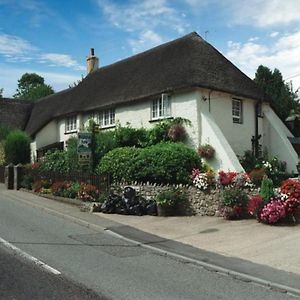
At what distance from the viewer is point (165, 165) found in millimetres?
17594

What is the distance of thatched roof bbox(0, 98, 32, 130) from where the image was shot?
135 ft

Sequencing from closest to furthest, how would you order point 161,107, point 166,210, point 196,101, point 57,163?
point 166,210, point 196,101, point 161,107, point 57,163

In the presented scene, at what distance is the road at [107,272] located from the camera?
686 cm

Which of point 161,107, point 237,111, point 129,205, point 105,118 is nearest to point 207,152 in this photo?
point 161,107

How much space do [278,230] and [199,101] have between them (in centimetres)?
1019

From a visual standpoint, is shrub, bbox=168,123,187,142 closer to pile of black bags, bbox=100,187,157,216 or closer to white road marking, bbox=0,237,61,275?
pile of black bags, bbox=100,187,157,216

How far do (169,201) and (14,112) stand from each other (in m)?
30.0

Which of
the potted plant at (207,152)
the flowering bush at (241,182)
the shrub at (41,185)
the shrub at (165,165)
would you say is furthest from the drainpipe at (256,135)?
the shrub at (41,185)

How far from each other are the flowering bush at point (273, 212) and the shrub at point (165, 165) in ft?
15.8

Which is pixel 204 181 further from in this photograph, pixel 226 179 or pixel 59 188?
pixel 59 188

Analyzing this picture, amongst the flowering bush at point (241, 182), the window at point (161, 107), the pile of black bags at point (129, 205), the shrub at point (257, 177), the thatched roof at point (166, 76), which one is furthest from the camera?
the window at point (161, 107)

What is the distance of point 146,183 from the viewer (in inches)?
687

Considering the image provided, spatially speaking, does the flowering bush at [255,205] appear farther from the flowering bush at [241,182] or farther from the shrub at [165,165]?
the shrub at [165,165]

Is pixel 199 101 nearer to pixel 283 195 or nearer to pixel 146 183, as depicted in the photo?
pixel 146 183
